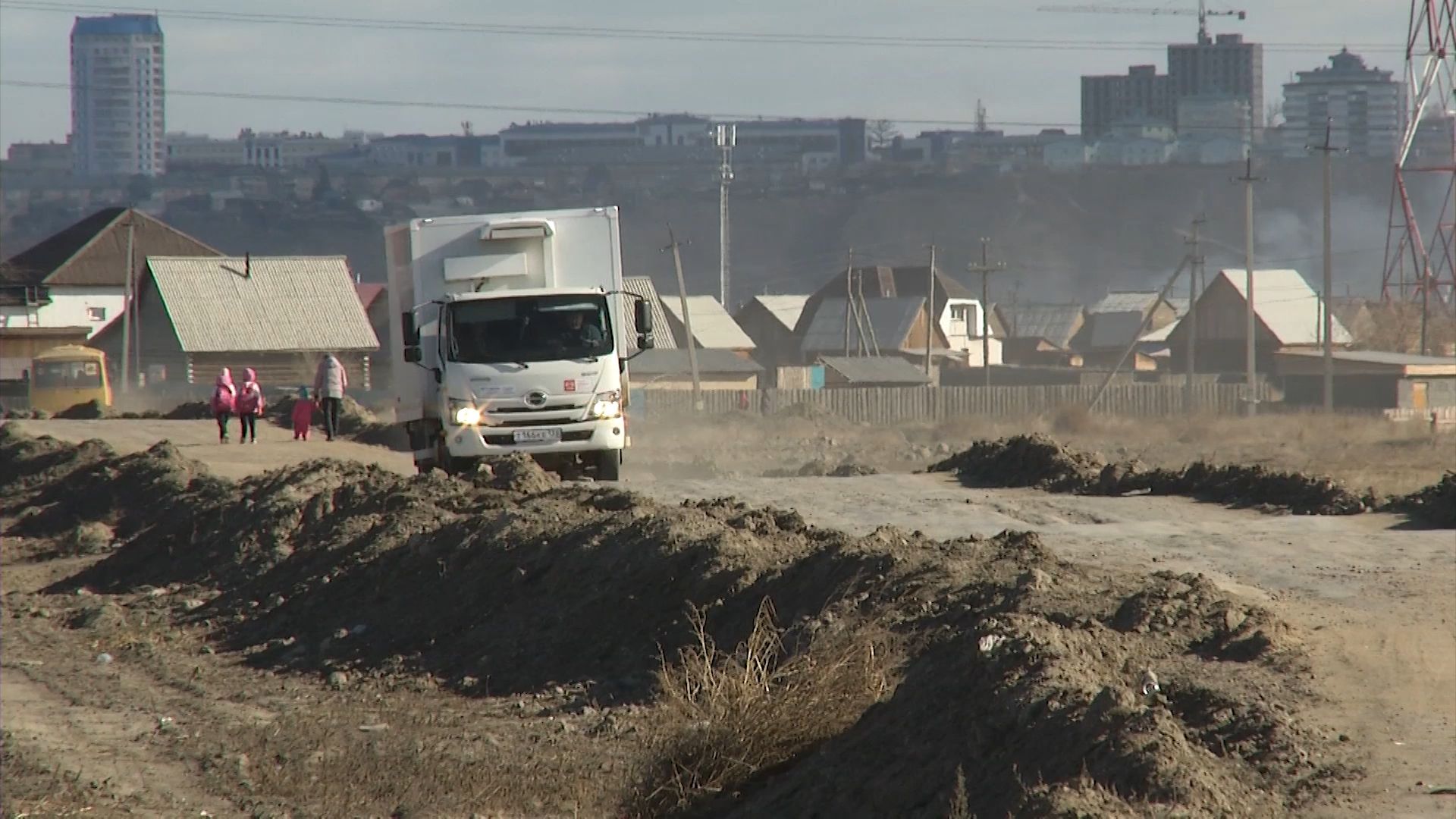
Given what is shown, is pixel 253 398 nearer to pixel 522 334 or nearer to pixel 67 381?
pixel 522 334

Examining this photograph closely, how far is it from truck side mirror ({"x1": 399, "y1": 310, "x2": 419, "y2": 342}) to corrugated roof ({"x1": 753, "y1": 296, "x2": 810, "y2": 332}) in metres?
85.0

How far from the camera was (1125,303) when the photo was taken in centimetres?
12675

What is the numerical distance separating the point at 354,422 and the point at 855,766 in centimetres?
3050

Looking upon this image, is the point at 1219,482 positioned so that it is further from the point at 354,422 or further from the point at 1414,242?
the point at 1414,242

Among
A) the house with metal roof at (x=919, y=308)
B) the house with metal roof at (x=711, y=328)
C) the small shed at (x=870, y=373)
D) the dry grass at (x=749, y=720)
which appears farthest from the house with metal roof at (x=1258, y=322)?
the dry grass at (x=749, y=720)

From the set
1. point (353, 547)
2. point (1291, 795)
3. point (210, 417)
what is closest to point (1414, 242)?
point (210, 417)

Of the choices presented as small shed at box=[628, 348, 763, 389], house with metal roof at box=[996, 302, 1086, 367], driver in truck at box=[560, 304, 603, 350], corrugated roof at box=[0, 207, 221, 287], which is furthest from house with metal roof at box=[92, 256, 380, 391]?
house with metal roof at box=[996, 302, 1086, 367]

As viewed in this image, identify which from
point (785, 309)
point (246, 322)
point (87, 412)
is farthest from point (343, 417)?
point (785, 309)

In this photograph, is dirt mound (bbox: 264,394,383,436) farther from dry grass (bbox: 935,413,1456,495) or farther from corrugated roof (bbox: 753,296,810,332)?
corrugated roof (bbox: 753,296,810,332)

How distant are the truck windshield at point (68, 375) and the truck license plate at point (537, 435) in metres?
30.4

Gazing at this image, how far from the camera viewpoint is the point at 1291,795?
735 cm

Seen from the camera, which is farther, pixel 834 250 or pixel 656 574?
pixel 834 250

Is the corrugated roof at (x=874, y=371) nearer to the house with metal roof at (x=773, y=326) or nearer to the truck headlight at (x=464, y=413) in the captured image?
the house with metal roof at (x=773, y=326)

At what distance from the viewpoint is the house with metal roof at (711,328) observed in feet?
295
